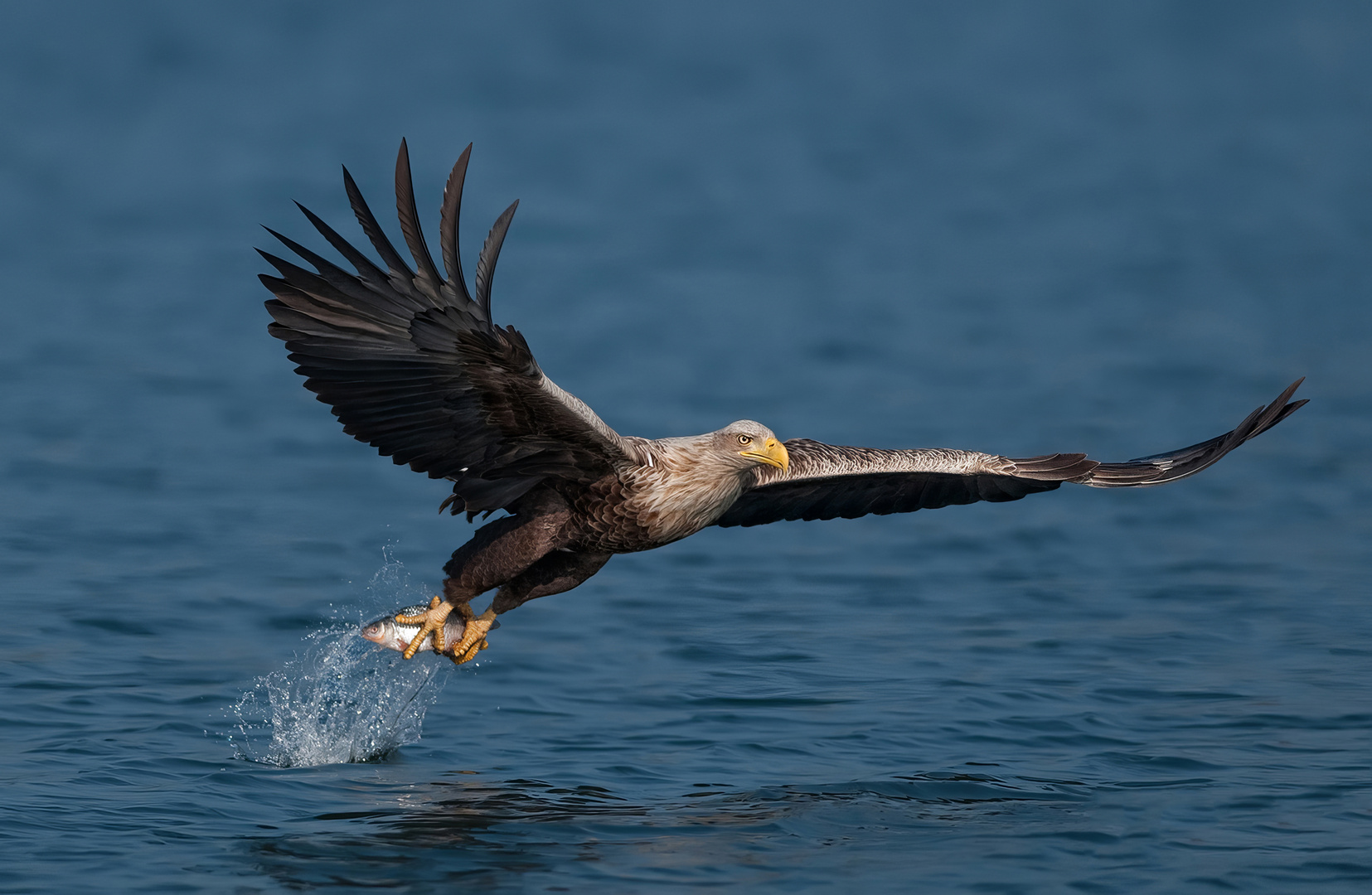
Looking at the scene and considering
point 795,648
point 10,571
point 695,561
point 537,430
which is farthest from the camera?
point 695,561

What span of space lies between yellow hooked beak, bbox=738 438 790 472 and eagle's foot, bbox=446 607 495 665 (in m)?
1.41

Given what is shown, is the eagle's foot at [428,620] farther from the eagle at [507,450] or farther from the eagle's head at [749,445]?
the eagle's head at [749,445]

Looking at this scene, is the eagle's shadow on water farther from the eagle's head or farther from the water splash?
the eagle's head

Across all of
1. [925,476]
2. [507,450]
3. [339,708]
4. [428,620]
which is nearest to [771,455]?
[507,450]

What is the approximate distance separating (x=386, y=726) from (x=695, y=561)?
Result: 4.92 metres

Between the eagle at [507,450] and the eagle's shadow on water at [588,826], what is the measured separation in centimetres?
77

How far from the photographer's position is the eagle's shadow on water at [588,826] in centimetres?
760

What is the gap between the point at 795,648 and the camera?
37.9 ft

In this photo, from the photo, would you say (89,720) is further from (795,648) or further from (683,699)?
(795,648)

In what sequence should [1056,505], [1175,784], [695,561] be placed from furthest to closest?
[1056,505] → [695,561] → [1175,784]

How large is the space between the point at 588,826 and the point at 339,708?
2002mm

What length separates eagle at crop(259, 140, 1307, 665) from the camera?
7012mm

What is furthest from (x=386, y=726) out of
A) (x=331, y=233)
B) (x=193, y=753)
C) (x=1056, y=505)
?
(x=1056, y=505)

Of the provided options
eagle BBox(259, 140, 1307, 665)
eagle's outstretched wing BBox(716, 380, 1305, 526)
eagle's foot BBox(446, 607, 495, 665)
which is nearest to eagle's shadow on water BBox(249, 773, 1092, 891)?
eagle's foot BBox(446, 607, 495, 665)
